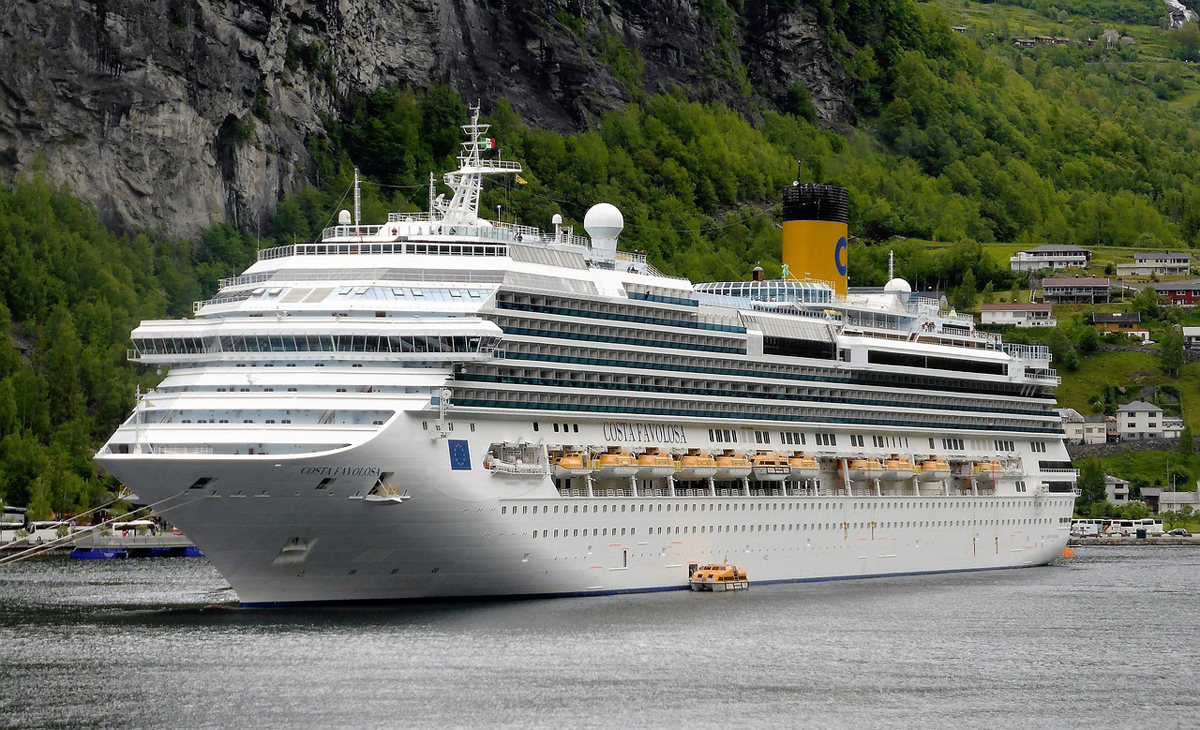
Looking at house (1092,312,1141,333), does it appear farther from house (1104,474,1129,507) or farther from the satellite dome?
the satellite dome

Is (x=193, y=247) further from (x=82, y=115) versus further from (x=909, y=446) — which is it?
(x=909, y=446)

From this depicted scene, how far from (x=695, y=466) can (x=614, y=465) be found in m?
4.88

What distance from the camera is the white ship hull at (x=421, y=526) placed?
55.1m

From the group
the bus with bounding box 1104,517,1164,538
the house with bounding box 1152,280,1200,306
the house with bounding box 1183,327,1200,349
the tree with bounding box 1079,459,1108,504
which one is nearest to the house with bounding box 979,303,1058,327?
the house with bounding box 1183,327,1200,349

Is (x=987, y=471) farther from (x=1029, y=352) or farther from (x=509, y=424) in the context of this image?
(x=509, y=424)

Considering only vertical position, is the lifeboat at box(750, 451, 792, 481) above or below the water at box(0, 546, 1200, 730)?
above

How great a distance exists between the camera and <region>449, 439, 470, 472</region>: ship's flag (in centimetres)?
5744

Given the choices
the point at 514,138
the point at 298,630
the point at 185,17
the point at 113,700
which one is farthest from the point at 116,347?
the point at 113,700

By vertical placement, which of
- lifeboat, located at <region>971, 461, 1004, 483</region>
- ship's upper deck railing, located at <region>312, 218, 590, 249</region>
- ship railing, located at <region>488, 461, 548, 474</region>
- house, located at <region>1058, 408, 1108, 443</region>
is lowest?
lifeboat, located at <region>971, 461, 1004, 483</region>

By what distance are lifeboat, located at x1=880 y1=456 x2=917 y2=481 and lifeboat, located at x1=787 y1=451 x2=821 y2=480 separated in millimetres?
5093

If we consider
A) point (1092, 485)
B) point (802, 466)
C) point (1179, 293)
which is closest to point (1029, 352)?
point (802, 466)

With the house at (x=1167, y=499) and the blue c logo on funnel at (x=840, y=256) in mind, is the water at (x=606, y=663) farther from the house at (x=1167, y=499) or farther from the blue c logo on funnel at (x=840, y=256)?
the house at (x=1167, y=499)

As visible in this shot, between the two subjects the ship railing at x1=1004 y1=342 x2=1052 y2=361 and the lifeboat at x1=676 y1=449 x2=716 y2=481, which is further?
the ship railing at x1=1004 y1=342 x2=1052 y2=361

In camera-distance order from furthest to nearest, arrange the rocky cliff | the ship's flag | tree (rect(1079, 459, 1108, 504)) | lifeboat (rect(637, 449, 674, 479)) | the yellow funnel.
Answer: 1. tree (rect(1079, 459, 1108, 504))
2. the rocky cliff
3. the yellow funnel
4. lifeboat (rect(637, 449, 674, 479))
5. the ship's flag
